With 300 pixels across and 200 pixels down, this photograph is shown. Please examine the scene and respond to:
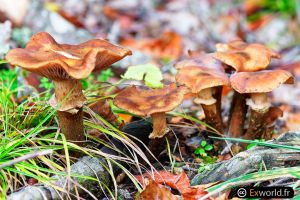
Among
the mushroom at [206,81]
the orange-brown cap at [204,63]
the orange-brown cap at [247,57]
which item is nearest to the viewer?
the mushroom at [206,81]

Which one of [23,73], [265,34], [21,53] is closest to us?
[21,53]

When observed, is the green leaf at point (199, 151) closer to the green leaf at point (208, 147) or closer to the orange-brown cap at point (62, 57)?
the green leaf at point (208, 147)

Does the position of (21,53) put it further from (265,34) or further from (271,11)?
(271,11)

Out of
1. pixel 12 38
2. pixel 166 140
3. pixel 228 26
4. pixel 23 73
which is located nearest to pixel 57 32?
pixel 12 38

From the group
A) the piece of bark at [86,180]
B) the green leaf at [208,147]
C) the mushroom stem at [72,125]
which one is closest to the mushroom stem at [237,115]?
the green leaf at [208,147]

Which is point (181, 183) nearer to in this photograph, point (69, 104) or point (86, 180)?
point (86, 180)

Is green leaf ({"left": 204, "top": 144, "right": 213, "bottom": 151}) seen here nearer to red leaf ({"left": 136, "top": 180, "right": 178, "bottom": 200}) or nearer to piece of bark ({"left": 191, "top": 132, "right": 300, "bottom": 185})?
piece of bark ({"left": 191, "top": 132, "right": 300, "bottom": 185})
